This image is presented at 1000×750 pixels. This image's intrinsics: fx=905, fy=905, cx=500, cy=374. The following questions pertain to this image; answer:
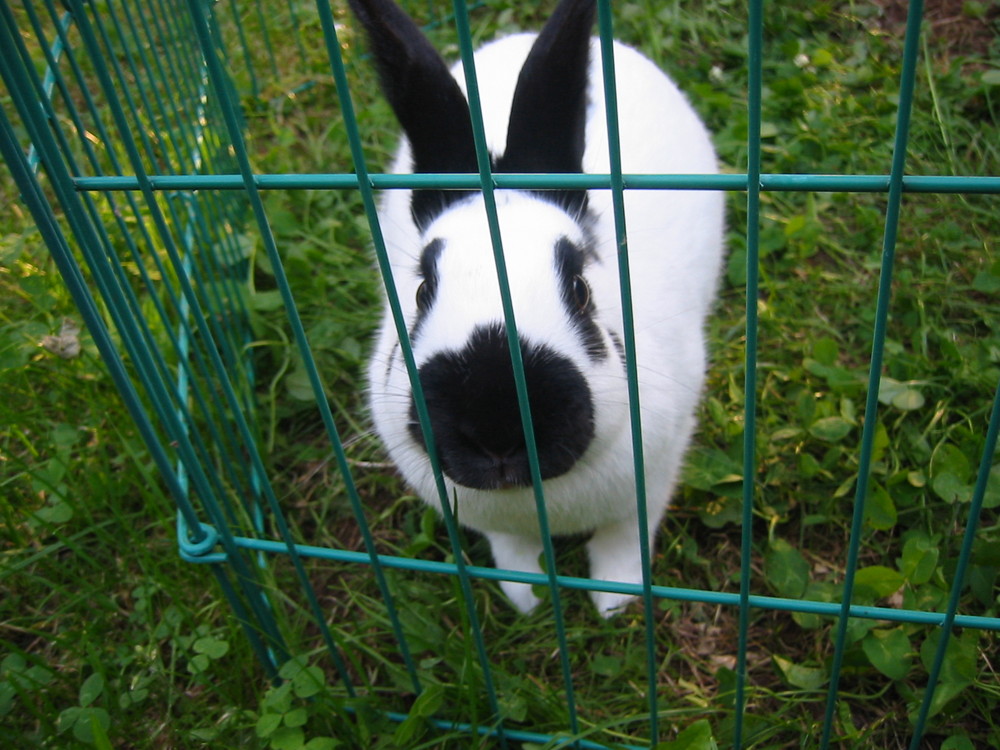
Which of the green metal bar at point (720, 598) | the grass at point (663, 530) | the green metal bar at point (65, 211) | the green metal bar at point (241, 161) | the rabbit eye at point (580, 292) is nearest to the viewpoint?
the green metal bar at point (241, 161)

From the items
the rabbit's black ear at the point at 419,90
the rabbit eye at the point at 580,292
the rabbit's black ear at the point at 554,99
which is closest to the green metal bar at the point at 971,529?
the rabbit eye at the point at 580,292

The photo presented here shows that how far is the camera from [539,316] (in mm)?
1543

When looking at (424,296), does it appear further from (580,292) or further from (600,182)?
(600,182)

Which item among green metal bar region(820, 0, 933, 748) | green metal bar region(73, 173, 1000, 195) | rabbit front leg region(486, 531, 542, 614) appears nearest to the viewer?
green metal bar region(820, 0, 933, 748)

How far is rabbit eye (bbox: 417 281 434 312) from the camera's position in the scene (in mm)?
1679

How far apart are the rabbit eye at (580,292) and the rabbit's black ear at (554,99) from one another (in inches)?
9.0

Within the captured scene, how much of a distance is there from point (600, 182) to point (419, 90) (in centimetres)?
71

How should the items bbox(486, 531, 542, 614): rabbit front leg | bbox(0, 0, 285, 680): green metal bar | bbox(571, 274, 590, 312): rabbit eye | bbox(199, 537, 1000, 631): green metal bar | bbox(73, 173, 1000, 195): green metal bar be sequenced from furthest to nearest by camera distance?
bbox(486, 531, 542, 614): rabbit front leg, bbox(571, 274, 590, 312): rabbit eye, bbox(199, 537, 1000, 631): green metal bar, bbox(0, 0, 285, 680): green metal bar, bbox(73, 173, 1000, 195): green metal bar

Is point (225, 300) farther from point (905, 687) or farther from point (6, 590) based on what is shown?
point (905, 687)

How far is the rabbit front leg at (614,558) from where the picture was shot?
208cm

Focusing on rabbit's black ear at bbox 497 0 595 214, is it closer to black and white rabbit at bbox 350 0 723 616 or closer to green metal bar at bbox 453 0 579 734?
black and white rabbit at bbox 350 0 723 616

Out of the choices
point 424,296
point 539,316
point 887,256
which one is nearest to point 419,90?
point 424,296

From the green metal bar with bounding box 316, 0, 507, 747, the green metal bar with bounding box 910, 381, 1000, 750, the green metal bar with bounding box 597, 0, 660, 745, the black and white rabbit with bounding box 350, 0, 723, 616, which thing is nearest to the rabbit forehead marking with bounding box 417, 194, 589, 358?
the black and white rabbit with bounding box 350, 0, 723, 616

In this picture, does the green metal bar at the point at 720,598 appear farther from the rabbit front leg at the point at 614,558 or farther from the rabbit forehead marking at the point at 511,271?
the rabbit front leg at the point at 614,558
